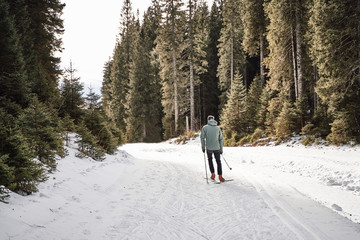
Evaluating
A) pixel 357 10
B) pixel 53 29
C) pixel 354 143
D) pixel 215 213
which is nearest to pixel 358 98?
pixel 354 143

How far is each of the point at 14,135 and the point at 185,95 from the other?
81.7 ft

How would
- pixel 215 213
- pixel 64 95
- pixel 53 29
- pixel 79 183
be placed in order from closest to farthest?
pixel 215 213
pixel 79 183
pixel 64 95
pixel 53 29

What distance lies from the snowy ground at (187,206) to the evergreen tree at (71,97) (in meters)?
4.55

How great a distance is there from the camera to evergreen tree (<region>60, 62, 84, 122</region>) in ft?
36.3

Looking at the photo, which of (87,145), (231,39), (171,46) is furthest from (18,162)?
(231,39)

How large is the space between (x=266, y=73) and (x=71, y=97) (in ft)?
55.6

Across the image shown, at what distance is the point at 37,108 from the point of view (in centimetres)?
633

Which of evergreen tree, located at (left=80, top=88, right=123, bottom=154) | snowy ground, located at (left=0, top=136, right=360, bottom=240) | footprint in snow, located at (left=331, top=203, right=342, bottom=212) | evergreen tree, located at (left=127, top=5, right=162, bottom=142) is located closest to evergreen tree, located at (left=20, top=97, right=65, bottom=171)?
snowy ground, located at (left=0, top=136, right=360, bottom=240)

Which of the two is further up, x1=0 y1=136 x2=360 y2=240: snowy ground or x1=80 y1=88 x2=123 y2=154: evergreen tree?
x1=80 y1=88 x2=123 y2=154: evergreen tree

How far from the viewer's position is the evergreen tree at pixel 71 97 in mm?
11078

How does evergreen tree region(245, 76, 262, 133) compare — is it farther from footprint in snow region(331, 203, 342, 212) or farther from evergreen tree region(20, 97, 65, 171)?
evergreen tree region(20, 97, 65, 171)

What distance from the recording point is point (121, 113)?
38656mm

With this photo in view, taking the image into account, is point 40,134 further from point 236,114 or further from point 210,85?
point 210,85

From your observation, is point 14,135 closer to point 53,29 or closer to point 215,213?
point 215,213
